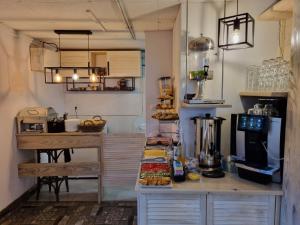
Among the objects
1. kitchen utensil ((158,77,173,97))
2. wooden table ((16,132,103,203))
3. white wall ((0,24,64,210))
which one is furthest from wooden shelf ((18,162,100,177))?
kitchen utensil ((158,77,173,97))

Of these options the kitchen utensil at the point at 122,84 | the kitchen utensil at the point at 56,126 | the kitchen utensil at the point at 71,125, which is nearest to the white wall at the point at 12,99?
the kitchen utensil at the point at 56,126

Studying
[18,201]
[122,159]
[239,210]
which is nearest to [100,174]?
[122,159]

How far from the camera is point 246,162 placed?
77.7 inches

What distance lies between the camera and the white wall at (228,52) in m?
2.43

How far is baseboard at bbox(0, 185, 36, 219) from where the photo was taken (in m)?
3.21

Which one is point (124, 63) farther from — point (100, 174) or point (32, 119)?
point (100, 174)

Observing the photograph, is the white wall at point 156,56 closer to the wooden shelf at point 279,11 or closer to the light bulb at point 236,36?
the wooden shelf at point 279,11

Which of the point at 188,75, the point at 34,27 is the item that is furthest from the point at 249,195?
the point at 34,27

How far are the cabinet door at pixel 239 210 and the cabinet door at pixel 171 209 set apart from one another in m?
0.07

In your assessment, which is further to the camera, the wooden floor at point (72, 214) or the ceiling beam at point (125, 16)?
the wooden floor at point (72, 214)

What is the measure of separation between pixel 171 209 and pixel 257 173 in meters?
0.67

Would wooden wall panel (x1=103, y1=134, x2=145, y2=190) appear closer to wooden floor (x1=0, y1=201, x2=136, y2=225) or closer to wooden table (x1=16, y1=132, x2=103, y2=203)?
Answer: wooden table (x1=16, y1=132, x2=103, y2=203)

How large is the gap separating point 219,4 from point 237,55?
0.51 m

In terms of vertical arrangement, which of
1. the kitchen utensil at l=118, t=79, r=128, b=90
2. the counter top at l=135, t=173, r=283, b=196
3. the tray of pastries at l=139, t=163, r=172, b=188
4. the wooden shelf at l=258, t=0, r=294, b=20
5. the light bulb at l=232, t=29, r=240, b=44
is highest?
the wooden shelf at l=258, t=0, r=294, b=20
